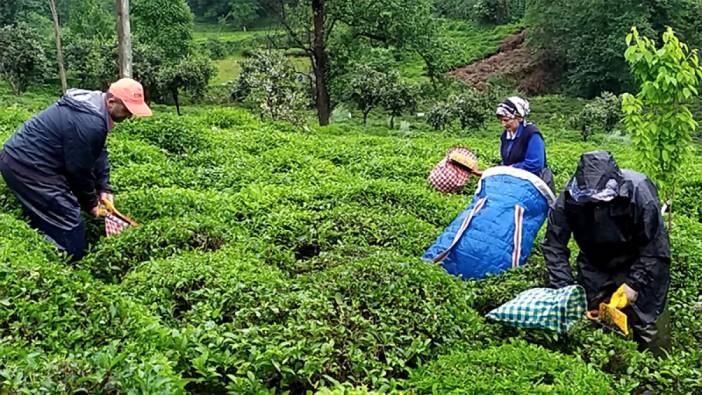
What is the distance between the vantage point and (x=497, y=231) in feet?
18.0

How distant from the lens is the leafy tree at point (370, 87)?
2309cm

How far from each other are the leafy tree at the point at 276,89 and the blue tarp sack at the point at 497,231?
454 inches

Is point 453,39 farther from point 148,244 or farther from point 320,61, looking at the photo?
point 148,244

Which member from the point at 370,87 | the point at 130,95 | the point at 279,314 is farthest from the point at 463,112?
the point at 279,314

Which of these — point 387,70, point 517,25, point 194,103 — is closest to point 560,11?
point 517,25

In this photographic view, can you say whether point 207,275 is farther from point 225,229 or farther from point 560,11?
point 560,11

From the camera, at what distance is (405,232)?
20.2 feet

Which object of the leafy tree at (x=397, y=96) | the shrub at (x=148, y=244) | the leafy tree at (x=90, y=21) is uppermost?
the shrub at (x=148, y=244)

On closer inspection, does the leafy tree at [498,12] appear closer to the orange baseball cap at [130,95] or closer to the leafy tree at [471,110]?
the leafy tree at [471,110]

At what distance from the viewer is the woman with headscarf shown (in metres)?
6.38

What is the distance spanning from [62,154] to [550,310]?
365 cm

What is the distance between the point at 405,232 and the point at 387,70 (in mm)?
20934

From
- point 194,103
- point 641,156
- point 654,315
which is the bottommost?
point 194,103

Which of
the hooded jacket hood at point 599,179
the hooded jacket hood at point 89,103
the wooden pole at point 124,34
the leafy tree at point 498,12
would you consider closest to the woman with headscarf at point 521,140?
the hooded jacket hood at point 599,179
